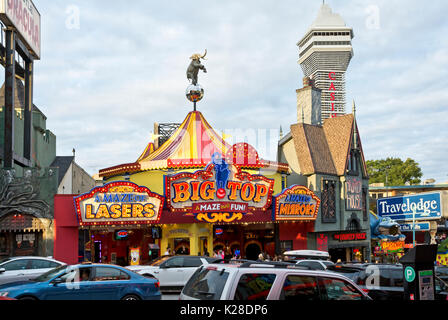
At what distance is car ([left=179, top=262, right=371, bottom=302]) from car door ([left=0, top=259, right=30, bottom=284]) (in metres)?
9.74

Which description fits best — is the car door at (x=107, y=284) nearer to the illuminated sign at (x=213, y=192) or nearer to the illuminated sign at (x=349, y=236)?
the illuminated sign at (x=213, y=192)

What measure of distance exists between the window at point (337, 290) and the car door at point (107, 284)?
277 inches

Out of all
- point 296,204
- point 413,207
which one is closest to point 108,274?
point 296,204

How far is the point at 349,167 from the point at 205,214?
14638 millimetres

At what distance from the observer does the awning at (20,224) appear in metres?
24.0

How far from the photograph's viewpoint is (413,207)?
3828cm

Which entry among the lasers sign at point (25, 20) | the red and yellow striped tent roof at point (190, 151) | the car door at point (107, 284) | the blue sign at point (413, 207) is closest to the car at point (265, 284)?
the car door at point (107, 284)

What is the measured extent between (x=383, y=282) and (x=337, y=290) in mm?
5967

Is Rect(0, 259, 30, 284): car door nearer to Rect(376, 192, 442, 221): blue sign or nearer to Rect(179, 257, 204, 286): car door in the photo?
Rect(179, 257, 204, 286): car door

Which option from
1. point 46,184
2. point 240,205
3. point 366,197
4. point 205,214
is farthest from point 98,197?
point 366,197

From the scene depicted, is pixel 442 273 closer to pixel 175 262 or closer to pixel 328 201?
pixel 175 262

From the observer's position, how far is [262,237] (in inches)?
1430

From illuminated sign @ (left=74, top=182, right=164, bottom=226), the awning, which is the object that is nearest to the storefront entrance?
illuminated sign @ (left=74, top=182, right=164, bottom=226)
